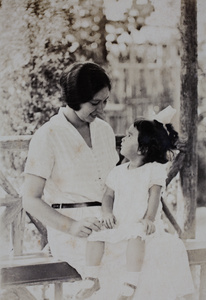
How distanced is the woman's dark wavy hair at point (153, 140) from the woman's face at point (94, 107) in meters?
0.15

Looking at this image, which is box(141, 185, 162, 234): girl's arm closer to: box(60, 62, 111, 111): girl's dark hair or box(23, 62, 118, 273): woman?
box(23, 62, 118, 273): woman

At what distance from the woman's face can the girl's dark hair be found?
0.6 inches

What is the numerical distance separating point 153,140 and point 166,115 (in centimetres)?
16

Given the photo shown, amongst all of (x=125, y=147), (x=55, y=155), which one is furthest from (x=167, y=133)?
(x=55, y=155)

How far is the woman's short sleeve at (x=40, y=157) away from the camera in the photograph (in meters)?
1.56

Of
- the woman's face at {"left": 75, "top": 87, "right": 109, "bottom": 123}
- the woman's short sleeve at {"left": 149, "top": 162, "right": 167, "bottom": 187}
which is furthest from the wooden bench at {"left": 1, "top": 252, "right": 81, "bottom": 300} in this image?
the woman's face at {"left": 75, "top": 87, "right": 109, "bottom": 123}

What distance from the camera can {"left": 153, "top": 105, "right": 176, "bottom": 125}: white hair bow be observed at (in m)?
1.70

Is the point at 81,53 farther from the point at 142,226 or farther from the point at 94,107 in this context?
the point at 142,226

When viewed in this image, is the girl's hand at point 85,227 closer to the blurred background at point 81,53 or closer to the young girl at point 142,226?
the young girl at point 142,226

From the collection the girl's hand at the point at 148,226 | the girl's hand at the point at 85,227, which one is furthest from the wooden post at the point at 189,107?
the girl's hand at the point at 85,227

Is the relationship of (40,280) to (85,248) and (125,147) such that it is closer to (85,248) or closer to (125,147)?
(85,248)

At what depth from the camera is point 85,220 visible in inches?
63.4

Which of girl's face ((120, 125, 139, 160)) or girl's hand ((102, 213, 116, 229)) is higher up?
girl's face ((120, 125, 139, 160))

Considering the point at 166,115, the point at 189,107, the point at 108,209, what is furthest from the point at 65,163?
the point at 189,107
